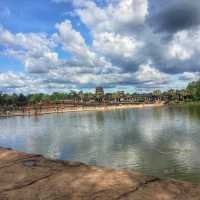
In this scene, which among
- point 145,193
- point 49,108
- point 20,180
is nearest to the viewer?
point 145,193

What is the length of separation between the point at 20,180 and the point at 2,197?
1614mm

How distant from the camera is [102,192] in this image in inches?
271

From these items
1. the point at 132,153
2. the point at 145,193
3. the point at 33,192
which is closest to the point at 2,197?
the point at 33,192

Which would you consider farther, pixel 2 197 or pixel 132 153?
pixel 132 153

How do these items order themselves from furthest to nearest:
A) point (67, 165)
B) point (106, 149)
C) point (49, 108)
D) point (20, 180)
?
point (49, 108)
point (106, 149)
point (67, 165)
point (20, 180)

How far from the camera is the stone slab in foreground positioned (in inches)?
261

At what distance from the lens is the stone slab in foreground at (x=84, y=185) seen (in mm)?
6641

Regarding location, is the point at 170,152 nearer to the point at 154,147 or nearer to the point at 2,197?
the point at 154,147

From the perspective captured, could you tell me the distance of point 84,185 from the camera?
24.8 feet

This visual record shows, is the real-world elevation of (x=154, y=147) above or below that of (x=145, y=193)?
below

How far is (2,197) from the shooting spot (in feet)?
23.2

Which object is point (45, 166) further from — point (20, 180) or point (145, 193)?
point (145, 193)

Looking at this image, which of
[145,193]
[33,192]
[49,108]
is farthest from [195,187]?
[49,108]

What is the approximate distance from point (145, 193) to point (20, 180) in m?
3.92
